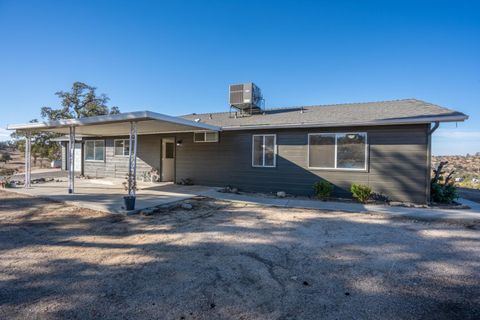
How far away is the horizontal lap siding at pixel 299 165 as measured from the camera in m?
6.95

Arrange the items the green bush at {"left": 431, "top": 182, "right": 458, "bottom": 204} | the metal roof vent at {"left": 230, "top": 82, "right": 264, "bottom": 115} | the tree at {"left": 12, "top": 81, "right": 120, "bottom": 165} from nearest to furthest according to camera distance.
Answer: the green bush at {"left": 431, "top": 182, "right": 458, "bottom": 204}, the metal roof vent at {"left": 230, "top": 82, "right": 264, "bottom": 115}, the tree at {"left": 12, "top": 81, "right": 120, "bottom": 165}

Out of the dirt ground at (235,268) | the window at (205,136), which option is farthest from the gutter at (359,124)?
the dirt ground at (235,268)

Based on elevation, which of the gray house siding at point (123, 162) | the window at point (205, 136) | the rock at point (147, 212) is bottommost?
the rock at point (147, 212)

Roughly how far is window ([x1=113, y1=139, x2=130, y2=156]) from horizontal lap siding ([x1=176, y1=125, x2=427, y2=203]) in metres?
3.60

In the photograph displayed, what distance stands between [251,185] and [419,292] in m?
6.89

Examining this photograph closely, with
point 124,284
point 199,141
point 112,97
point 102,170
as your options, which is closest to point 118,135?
point 102,170

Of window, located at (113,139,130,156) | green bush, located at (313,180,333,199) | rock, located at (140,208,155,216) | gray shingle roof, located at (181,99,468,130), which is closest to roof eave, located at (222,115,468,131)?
gray shingle roof, located at (181,99,468,130)

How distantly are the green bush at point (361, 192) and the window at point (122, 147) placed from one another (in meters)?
11.0

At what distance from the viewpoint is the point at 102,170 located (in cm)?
1334

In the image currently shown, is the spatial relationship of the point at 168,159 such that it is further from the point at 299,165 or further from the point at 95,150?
the point at 299,165

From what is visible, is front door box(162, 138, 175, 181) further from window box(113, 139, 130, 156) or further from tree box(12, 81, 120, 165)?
tree box(12, 81, 120, 165)

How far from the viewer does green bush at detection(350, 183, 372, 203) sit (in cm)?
711

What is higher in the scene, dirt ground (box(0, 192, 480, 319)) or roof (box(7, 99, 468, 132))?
roof (box(7, 99, 468, 132))

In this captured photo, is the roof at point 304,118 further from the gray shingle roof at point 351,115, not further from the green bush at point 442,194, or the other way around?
the green bush at point 442,194
